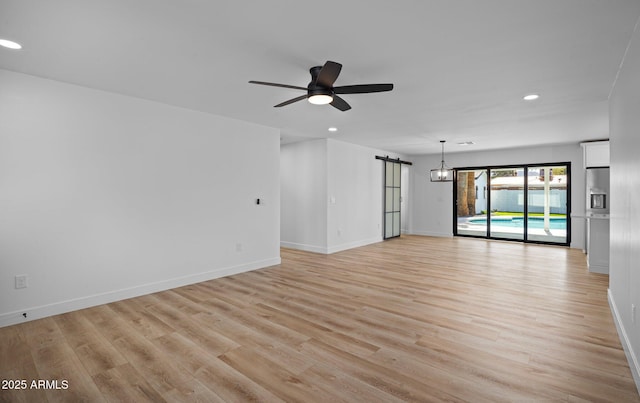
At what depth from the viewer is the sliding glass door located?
7930mm

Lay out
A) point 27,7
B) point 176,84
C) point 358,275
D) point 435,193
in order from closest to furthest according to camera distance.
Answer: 1. point 27,7
2. point 176,84
3. point 358,275
4. point 435,193

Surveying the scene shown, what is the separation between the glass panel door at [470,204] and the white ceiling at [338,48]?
16.5 ft

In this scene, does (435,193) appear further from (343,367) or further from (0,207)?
(0,207)

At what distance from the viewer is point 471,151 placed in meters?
8.82

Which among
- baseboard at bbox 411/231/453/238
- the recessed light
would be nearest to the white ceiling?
the recessed light

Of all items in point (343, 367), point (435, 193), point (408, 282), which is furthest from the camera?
point (435, 193)

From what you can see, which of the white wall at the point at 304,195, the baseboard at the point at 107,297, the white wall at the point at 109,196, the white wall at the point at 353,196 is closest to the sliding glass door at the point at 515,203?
the white wall at the point at 353,196

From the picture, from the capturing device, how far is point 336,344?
2697 millimetres

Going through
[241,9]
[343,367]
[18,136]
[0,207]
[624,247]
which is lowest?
[343,367]

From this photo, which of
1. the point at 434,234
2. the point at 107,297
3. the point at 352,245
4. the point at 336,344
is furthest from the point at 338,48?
the point at 434,234

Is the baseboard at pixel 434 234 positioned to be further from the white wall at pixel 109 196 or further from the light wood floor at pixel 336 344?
the white wall at pixel 109 196

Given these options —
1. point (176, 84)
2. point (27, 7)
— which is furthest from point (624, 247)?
point (27, 7)

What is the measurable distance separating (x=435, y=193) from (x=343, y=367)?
8143 mm

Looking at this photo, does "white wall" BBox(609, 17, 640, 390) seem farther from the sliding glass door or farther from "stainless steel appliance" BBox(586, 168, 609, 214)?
the sliding glass door
